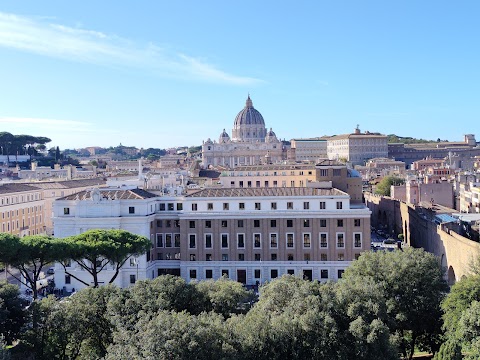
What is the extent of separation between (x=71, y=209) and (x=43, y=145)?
114 metres

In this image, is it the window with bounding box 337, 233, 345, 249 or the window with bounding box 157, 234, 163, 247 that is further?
the window with bounding box 157, 234, 163, 247

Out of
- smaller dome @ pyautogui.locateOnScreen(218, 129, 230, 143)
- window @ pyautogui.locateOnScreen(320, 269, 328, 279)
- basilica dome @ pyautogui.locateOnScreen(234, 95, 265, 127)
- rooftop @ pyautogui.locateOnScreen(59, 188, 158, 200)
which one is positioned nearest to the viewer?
window @ pyautogui.locateOnScreen(320, 269, 328, 279)

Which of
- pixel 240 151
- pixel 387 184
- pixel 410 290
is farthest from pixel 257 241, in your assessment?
pixel 240 151

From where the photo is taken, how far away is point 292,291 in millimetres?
23453

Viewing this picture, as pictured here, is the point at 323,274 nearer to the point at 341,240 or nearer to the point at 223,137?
the point at 341,240

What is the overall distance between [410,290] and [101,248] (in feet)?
59.4

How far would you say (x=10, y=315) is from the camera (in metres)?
25.0

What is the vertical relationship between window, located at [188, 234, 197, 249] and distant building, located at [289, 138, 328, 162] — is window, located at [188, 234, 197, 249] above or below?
below

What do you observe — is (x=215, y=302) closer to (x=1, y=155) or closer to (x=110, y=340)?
(x=110, y=340)

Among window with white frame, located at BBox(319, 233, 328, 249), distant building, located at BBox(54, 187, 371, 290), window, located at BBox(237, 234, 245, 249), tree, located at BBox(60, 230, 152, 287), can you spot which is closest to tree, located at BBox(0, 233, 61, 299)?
tree, located at BBox(60, 230, 152, 287)

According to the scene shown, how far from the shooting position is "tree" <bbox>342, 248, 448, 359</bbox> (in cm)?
2764

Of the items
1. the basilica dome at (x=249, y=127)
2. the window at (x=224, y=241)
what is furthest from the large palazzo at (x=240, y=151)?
the window at (x=224, y=241)

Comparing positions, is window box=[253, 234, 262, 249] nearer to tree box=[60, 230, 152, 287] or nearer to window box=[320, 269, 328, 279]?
window box=[320, 269, 328, 279]

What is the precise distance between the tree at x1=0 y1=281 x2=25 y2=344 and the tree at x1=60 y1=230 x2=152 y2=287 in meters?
8.40
